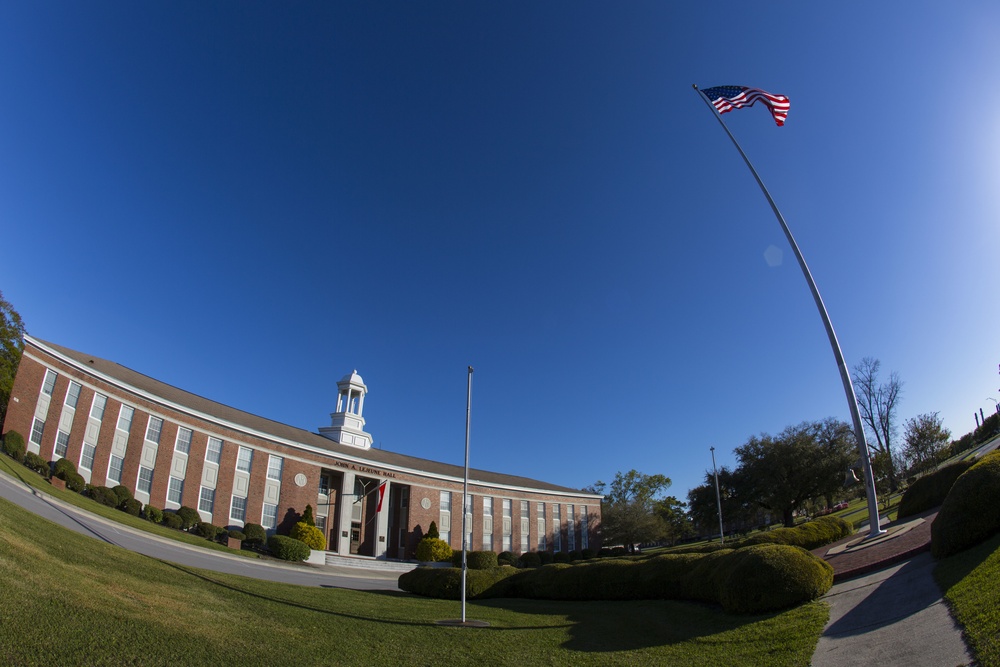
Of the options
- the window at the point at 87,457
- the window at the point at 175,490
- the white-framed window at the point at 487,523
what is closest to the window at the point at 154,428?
the window at the point at 175,490

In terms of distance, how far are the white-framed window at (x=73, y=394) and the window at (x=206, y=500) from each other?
9518 mm

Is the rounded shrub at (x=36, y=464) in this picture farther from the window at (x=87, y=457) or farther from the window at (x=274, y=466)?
the window at (x=274, y=466)

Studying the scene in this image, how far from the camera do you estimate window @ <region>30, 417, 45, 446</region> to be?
103ft

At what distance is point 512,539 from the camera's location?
192 ft

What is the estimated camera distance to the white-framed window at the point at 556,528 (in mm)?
62409

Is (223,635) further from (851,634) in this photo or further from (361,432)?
(361,432)

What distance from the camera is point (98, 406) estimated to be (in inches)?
1339

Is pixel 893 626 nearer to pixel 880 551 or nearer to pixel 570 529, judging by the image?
pixel 880 551

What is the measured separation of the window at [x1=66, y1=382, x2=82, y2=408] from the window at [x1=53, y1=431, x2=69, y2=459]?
1.78m

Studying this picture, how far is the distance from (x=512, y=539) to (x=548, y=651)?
52055 millimetres

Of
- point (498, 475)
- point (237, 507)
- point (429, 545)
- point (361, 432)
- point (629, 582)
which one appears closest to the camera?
point (629, 582)

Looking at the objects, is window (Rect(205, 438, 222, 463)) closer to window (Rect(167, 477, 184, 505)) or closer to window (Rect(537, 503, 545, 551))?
window (Rect(167, 477, 184, 505))

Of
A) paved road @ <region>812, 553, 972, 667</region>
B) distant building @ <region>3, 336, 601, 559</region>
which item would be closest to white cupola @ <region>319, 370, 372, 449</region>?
distant building @ <region>3, 336, 601, 559</region>

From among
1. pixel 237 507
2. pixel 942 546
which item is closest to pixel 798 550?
pixel 942 546
